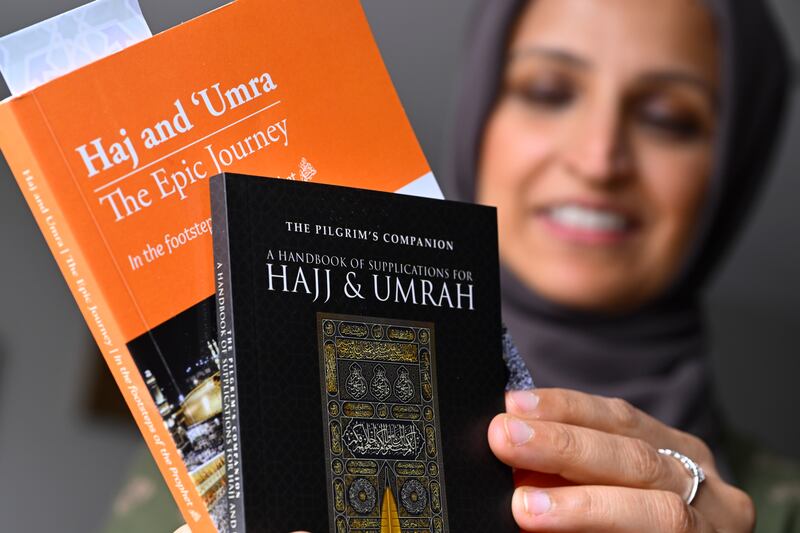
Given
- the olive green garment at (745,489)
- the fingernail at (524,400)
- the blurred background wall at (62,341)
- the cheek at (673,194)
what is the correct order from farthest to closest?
the blurred background wall at (62,341) < the cheek at (673,194) < the olive green garment at (745,489) < the fingernail at (524,400)

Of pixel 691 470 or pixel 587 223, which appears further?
pixel 587 223

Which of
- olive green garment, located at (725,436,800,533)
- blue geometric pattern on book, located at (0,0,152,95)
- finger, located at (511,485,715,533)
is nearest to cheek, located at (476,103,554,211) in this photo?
olive green garment, located at (725,436,800,533)

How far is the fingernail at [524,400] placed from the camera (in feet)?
1.91

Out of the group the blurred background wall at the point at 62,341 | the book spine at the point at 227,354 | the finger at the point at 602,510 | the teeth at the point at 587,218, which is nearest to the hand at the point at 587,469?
the finger at the point at 602,510

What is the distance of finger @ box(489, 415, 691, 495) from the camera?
563 millimetres

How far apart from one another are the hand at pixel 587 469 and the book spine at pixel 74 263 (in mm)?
Result: 184

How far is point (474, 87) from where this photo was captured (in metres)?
1.55

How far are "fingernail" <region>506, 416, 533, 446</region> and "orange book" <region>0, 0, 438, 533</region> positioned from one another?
174 millimetres

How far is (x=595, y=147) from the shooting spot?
1.47 meters

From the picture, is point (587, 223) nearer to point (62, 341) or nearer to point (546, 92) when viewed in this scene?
point (546, 92)

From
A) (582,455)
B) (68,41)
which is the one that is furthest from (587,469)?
(68,41)

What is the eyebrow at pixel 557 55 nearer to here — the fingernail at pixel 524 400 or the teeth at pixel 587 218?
the teeth at pixel 587 218

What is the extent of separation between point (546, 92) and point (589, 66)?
80mm

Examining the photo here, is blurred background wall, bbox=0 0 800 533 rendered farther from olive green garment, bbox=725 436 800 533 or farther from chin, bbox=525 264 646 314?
olive green garment, bbox=725 436 800 533
